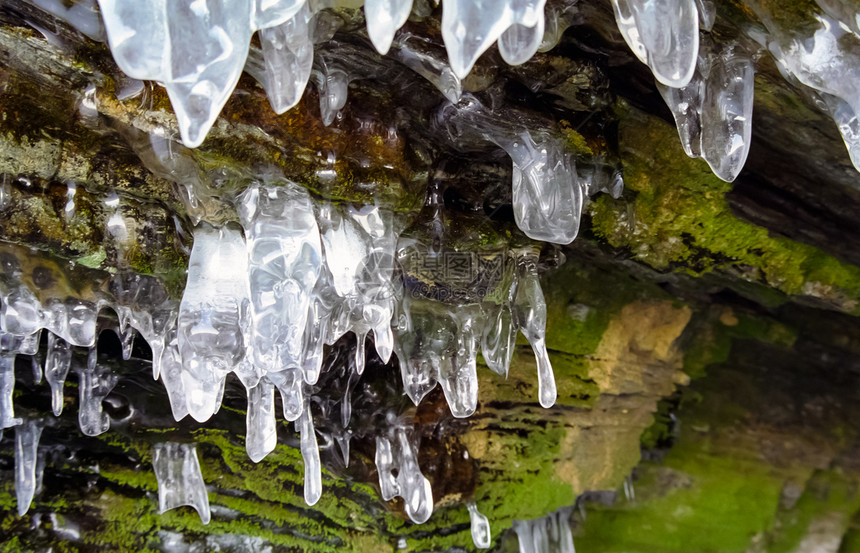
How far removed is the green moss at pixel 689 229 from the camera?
2.63 meters

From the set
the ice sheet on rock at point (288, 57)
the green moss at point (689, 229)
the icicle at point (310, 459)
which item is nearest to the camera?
the ice sheet on rock at point (288, 57)

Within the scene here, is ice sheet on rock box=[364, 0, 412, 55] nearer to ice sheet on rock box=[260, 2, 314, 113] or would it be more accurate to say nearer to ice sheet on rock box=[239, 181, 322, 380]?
ice sheet on rock box=[260, 2, 314, 113]

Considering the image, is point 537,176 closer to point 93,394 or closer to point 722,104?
point 722,104

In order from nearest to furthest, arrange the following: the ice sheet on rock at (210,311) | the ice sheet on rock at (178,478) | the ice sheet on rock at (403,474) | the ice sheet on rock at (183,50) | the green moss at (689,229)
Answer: the ice sheet on rock at (183,50)
the ice sheet on rock at (210,311)
the green moss at (689,229)
the ice sheet on rock at (178,478)
the ice sheet on rock at (403,474)

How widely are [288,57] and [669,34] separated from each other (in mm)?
1030

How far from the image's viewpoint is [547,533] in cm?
445

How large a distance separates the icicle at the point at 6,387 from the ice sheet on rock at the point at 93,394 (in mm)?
322

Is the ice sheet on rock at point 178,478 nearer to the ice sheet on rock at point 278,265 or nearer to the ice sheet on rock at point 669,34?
the ice sheet on rock at point 278,265

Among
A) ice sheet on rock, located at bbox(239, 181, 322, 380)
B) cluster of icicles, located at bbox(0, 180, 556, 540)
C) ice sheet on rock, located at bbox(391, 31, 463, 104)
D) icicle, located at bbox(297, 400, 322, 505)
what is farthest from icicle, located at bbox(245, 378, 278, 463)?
ice sheet on rock, located at bbox(391, 31, 463, 104)

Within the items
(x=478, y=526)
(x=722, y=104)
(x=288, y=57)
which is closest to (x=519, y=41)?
(x=288, y=57)

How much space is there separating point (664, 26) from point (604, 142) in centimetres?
94

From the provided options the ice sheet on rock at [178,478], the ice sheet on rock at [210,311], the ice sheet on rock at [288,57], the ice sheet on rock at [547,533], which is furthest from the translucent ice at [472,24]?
the ice sheet on rock at [547,533]

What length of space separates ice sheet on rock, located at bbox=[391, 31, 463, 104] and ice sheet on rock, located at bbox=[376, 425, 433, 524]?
7.44 ft

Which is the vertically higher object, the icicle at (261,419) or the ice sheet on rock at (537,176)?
the ice sheet on rock at (537,176)
